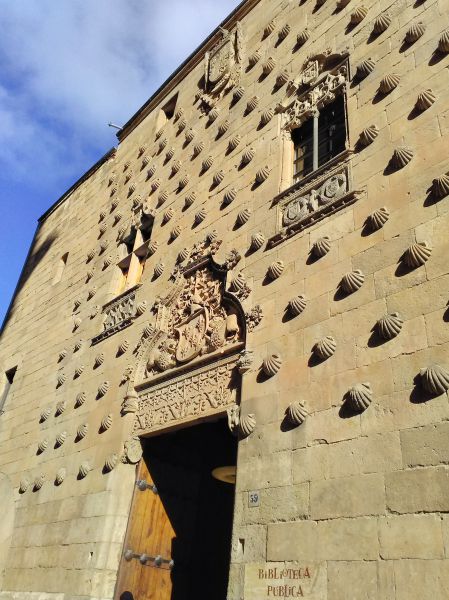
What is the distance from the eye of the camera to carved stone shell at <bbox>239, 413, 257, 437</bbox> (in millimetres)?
5559

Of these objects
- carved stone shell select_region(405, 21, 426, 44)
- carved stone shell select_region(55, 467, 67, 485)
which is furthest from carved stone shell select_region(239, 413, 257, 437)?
carved stone shell select_region(405, 21, 426, 44)

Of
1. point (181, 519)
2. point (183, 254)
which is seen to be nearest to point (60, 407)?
point (181, 519)

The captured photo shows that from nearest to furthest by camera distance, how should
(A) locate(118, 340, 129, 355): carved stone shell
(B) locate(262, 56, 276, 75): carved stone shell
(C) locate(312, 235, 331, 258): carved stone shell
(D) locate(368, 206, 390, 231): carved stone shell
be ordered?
(D) locate(368, 206, 390, 231): carved stone shell → (C) locate(312, 235, 331, 258): carved stone shell → (A) locate(118, 340, 129, 355): carved stone shell → (B) locate(262, 56, 276, 75): carved stone shell

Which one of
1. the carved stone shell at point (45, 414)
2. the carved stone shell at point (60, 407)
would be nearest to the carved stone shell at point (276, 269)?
the carved stone shell at point (60, 407)

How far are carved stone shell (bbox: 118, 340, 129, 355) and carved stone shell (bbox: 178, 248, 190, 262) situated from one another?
1.57 metres

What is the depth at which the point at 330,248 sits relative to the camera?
5945 millimetres

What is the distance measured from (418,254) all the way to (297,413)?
1.86 m

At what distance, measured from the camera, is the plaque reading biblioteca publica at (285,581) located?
4.21m

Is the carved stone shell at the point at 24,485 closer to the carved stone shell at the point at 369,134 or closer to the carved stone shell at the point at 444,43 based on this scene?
the carved stone shell at the point at 369,134

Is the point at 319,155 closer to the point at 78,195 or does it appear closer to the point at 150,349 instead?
the point at 150,349

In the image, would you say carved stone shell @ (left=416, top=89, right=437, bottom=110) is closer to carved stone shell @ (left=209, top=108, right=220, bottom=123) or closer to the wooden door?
carved stone shell @ (left=209, top=108, right=220, bottom=123)

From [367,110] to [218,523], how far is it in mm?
6002

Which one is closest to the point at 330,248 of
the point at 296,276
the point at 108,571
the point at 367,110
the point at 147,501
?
the point at 296,276

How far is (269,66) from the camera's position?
9.07 metres
